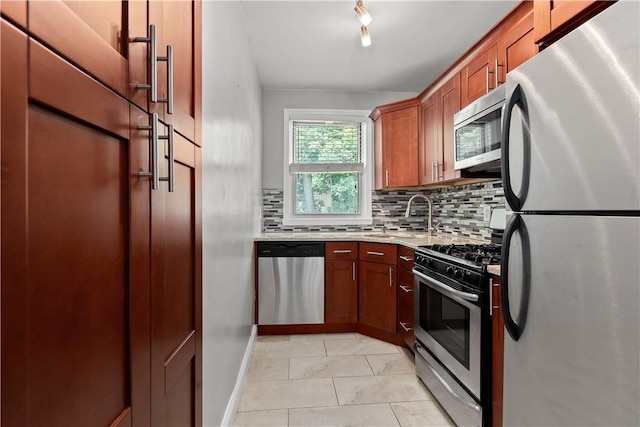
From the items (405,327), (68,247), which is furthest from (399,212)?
(68,247)

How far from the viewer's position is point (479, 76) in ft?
7.11

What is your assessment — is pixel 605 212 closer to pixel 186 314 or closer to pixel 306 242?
pixel 186 314

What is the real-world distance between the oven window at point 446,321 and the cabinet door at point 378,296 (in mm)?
616

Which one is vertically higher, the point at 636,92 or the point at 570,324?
the point at 636,92

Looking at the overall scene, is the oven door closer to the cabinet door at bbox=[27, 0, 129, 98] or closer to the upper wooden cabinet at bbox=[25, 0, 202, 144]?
the upper wooden cabinet at bbox=[25, 0, 202, 144]

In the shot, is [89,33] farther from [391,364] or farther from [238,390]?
[391,364]

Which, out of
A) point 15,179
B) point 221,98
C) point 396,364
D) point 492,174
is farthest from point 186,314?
point 492,174

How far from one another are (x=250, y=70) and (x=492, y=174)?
2026 mm

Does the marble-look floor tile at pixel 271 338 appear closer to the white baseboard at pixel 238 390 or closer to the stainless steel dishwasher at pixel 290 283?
the stainless steel dishwasher at pixel 290 283

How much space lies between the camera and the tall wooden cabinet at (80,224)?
0.40 meters

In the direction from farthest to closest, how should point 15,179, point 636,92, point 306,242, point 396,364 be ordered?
point 306,242, point 396,364, point 636,92, point 15,179

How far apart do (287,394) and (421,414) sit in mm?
822

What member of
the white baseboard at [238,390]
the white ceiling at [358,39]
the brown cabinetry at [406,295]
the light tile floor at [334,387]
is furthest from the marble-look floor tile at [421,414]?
the white ceiling at [358,39]

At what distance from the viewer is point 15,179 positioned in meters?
0.40
